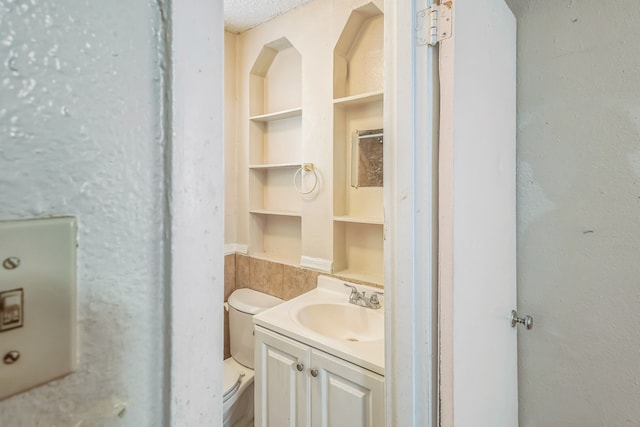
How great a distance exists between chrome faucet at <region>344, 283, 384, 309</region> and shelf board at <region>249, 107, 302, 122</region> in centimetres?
109

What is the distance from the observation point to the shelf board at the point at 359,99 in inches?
61.1

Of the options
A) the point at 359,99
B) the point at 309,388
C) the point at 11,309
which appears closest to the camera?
the point at 11,309

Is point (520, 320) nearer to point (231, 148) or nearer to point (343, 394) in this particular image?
point (343, 394)

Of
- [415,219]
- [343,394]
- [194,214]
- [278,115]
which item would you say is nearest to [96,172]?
[194,214]

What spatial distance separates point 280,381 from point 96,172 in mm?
1260

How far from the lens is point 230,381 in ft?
5.51

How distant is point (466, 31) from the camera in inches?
29.8

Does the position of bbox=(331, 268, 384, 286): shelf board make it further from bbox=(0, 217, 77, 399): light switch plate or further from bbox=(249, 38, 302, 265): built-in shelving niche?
bbox=(0, 217, 77, 399): light switch plate

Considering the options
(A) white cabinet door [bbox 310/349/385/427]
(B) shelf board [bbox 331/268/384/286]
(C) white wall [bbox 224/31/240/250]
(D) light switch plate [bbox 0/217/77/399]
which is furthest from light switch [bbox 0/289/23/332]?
(C) white wall [bbox 224/31/240/250]

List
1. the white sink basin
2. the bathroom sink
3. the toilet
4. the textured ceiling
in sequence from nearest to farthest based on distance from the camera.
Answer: the white sink basin, the bathroom sink, the toilet, the textured ceiling

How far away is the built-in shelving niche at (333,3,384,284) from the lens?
167cm

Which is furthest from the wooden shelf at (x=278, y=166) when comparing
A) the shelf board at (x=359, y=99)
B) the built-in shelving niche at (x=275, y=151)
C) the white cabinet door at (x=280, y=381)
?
the white cabinet door at (x=280, y=381)

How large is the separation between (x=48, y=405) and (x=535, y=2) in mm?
1571

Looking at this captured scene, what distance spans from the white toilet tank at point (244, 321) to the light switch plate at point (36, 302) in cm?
167
